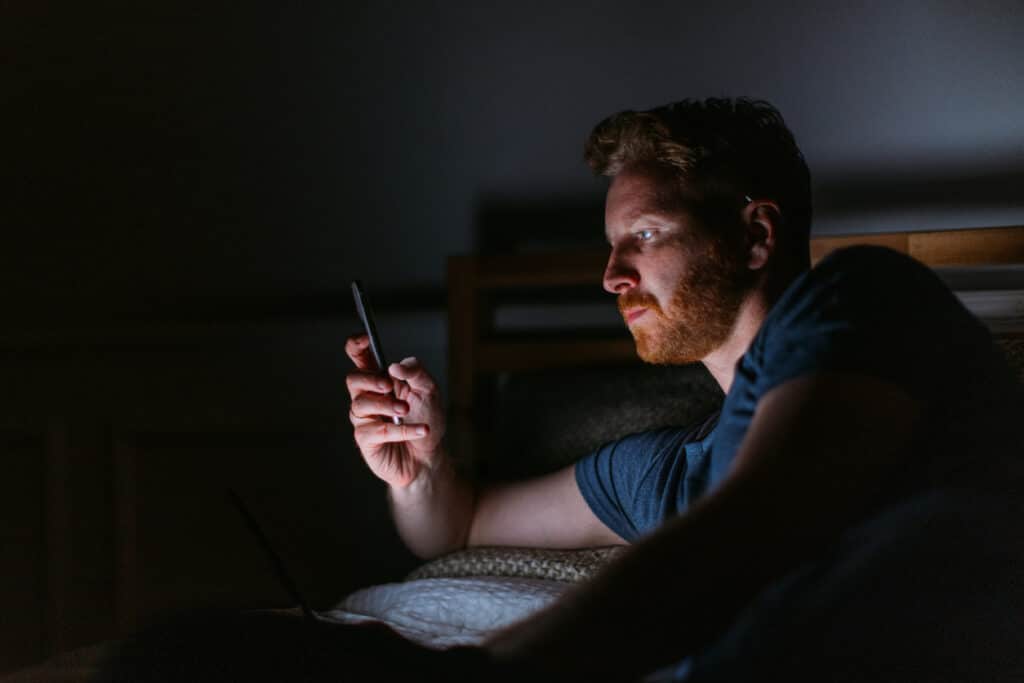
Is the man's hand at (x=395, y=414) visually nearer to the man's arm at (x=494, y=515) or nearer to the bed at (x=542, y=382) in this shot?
the man's arm at (x=494, y=515)

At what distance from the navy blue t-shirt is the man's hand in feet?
1.74

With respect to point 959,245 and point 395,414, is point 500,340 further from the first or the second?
point 959,245

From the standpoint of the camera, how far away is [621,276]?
1.24m

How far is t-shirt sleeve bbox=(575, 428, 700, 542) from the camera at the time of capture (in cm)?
123

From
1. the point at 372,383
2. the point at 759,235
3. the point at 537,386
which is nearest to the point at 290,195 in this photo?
the point at 537,386

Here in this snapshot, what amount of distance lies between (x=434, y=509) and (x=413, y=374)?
23 cm

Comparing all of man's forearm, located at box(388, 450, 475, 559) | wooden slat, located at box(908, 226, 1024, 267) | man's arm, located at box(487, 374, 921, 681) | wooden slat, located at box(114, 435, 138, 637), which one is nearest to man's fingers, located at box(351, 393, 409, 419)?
man's forearm, located at box(388, 450, 475, 559)

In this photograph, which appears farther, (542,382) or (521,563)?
(542,382)

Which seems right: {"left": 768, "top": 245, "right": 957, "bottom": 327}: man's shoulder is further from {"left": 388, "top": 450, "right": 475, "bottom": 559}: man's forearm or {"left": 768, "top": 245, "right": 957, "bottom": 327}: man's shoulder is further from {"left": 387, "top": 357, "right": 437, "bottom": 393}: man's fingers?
{"left": 388, "top": 450, "right": 475, "bottom": 559}: man's forearm

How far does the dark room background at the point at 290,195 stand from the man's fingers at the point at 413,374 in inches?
20.9

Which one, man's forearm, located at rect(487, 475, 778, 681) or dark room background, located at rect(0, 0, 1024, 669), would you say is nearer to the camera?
man's forearm, located at rect(487, 475, 778, 681)

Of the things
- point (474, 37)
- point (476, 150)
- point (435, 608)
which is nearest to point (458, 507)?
point (435, 608)

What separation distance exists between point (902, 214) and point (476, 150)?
836mm

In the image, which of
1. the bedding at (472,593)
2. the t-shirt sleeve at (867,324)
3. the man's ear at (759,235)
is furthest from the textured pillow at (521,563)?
the t-shirt sleeve at (867,324)
